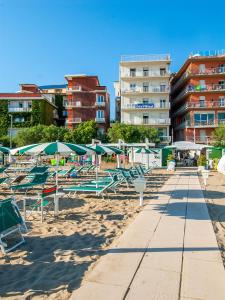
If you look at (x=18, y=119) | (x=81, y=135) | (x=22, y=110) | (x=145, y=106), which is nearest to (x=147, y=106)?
(x=145, y=106)

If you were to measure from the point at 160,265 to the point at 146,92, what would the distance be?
1916 inches

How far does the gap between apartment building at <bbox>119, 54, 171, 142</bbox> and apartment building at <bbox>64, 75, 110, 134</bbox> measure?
375 cm

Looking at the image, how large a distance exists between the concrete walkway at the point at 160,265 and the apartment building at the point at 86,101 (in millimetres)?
46219

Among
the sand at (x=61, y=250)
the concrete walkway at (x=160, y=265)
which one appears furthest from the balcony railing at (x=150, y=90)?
the concrete walkway at (x=160, y=265)

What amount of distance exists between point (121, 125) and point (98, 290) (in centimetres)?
4016

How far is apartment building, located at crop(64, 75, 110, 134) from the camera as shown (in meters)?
53.1

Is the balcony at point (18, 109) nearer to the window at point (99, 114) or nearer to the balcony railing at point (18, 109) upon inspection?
the balcony railing at point (18, 109)

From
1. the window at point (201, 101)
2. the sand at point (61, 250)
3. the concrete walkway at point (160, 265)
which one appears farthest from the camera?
the window at point (201, 101)

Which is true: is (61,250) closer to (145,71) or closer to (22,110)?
(145,71)

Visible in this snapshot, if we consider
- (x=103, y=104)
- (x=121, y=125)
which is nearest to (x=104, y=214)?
(x=121, y=125)

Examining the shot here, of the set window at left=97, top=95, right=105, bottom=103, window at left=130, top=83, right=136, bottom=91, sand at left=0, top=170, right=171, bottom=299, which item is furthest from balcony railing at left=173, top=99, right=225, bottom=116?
sand at left=0, top=170, right=171, bottom=299

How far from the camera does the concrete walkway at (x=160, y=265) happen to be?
3.83 meters

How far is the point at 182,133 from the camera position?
52.7 metres

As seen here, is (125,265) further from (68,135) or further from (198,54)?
(198,54)
